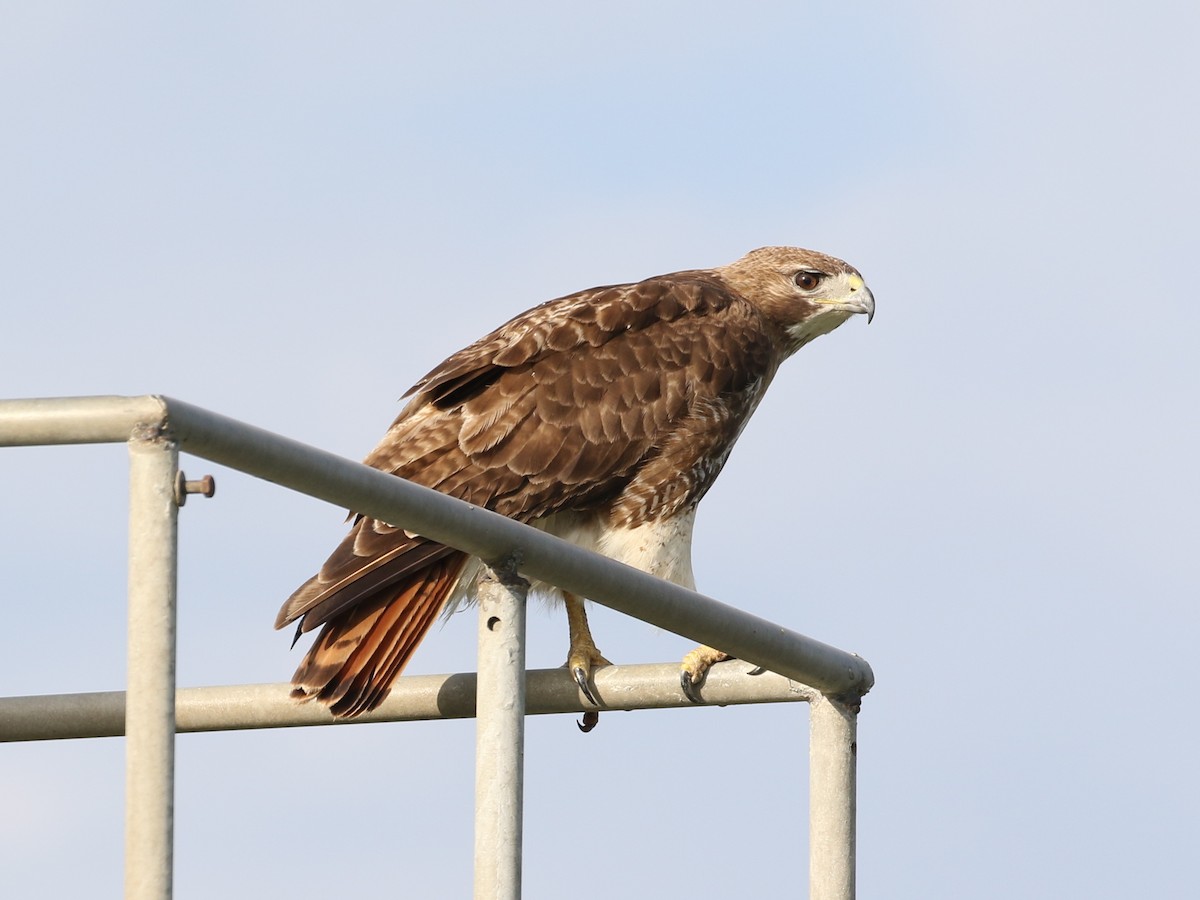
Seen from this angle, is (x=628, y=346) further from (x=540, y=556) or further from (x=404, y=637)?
(x=540, y=556)

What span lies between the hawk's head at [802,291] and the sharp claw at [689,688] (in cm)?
432

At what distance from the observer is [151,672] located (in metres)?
2.30

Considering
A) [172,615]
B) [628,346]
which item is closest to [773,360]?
[628,346]

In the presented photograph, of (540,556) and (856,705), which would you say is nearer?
(540,556)

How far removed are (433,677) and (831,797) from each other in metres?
0.99

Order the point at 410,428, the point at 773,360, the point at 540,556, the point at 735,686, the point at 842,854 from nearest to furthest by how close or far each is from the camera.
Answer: the point at 540,556 → the point at 842,854 → the point at 735,686 → the point at 410,428 → the point at 773,360

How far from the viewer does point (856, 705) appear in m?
3.96

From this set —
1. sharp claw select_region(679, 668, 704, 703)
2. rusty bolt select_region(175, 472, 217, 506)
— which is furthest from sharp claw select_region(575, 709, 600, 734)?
rusty bolt select_region(175, 472, 217, 506)

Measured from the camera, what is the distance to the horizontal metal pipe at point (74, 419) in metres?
2.38

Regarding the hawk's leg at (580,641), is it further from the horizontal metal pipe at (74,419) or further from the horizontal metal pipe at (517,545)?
the horizontal metal pipe at (74,419)

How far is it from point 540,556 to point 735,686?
3.78ft

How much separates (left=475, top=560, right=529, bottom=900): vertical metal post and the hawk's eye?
18.2 ft

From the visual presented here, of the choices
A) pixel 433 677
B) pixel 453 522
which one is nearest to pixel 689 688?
pixel 433 677

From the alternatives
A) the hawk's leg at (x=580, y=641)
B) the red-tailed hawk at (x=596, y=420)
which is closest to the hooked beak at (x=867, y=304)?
the red-tailed hawk at (x=596, y=420)
